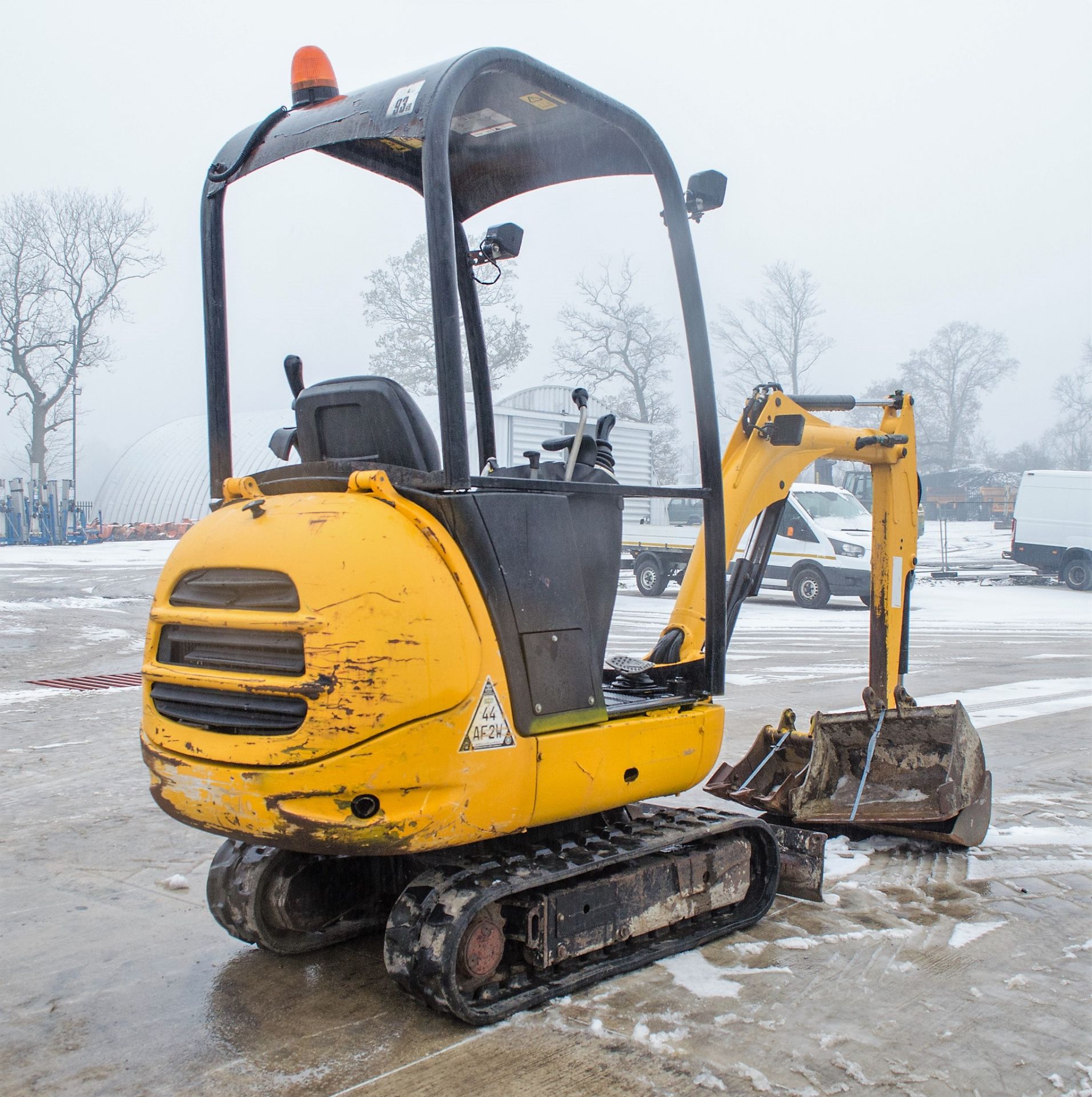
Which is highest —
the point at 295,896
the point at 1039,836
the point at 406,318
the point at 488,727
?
the point at 406,318

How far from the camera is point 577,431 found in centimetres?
355

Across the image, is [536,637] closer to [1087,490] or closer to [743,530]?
[743,530]

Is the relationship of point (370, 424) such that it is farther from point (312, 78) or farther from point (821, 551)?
point (821, 551)

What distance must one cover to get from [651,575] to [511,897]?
1764 centimetres

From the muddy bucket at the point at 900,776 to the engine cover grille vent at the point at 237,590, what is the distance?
117 inches

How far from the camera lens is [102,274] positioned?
147 ft

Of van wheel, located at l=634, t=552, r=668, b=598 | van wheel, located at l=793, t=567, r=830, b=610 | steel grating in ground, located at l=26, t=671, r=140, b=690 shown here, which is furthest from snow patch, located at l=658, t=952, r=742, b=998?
van wheel, located at l=634, t=552, r=668, b=598

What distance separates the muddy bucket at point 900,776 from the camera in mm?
4867

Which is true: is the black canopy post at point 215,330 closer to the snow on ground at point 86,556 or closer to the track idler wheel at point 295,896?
the track idler wheel at point 295,896

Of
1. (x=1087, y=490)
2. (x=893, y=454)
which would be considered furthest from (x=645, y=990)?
(x=1087, y=490)

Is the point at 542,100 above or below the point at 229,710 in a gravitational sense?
above

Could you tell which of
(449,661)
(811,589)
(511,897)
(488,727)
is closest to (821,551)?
(811,589)

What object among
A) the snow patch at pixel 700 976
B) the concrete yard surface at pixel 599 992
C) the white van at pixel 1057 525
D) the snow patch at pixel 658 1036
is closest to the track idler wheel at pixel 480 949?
the concrete yard surface at pixel 599 992

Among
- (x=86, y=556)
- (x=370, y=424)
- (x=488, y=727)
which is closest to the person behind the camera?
(x=488, y=727)
